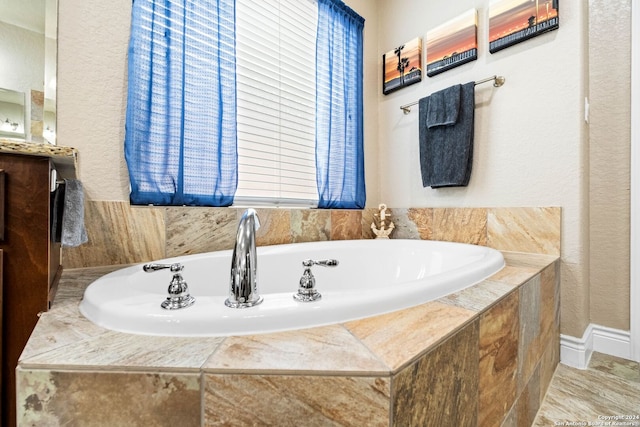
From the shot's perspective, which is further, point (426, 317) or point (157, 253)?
point (157, 253)

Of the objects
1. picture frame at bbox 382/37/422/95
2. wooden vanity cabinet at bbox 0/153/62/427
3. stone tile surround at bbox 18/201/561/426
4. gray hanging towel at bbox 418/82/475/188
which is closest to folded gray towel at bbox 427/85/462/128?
gray hanging towel at bbox 418/82/475/188

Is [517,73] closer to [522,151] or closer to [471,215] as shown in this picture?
[522,151]

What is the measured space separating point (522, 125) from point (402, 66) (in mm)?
904

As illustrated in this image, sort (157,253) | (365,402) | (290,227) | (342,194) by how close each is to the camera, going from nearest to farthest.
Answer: (365,402)
(157,253)
(290,227)
(342,194)

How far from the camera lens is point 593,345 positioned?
1439mm

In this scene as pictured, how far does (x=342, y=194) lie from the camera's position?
1.86m

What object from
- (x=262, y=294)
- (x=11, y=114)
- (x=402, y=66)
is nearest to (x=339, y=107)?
(x=402, y=66)

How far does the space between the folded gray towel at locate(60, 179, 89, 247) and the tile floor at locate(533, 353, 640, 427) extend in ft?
5.17

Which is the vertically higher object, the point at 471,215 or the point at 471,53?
the point at 471,53

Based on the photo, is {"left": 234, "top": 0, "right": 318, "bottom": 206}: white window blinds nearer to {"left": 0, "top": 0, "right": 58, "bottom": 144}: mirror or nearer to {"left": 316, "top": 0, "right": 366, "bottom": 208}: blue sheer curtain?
{"left": 316, "top": 0, "right": 366, "bottom": 208}: blue sheer curtain

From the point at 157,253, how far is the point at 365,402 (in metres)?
1.08

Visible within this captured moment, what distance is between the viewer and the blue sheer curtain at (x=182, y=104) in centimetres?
112

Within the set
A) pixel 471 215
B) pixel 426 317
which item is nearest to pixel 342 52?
pixel 471 215

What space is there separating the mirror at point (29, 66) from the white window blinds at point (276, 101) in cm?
72
